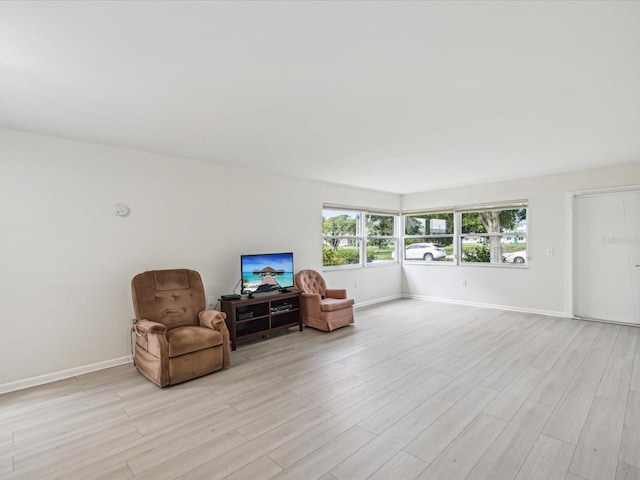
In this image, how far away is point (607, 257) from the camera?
196 inches

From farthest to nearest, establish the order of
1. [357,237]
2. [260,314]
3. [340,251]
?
1. [357,237]
2. [340,251]
3. [260,314]

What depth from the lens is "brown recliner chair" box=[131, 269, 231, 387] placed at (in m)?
3.04

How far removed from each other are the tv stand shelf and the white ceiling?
6.42ft

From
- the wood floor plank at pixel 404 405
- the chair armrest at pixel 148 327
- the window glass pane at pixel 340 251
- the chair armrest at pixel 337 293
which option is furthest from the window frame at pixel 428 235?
the chair armrest at pixel 148 327

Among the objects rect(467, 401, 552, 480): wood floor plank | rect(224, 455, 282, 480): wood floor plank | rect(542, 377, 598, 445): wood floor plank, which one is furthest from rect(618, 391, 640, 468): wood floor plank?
rect(224, 455, 282, 480): wood floor plank

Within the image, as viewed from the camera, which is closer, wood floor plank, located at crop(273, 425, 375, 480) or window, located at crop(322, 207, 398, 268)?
wood floor plank, located at crop(273, 425, 375, 480)

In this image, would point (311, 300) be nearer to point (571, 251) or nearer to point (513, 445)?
point (513, 445)

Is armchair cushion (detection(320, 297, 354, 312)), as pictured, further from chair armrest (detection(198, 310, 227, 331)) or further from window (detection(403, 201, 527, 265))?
window (detection(403, 201, 527, 265))

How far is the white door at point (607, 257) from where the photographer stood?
4.80 metres

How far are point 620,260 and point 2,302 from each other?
25.6 ft

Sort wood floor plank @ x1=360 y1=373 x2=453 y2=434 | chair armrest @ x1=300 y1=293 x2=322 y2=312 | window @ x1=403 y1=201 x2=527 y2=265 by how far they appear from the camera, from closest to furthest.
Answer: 1. wood floor plank @ x1=360 y1=373 x2=453 y2=434
2. chair armrest @ x1=300 y1=293 x2=322 y2=312
3. window @ x1=403 y1=201 x2=527 y2=265

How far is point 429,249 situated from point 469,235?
0.92 m

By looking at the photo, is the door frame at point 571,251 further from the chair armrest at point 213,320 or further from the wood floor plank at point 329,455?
the chair armrest at point 213,320

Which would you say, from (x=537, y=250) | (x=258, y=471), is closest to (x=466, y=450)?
(x=258, y=471)
